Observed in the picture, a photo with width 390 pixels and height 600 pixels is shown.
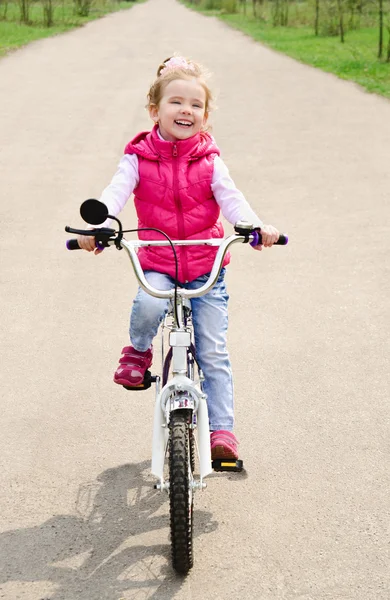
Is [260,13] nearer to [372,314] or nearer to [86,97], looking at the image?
[86,97]

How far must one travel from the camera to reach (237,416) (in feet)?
15.0

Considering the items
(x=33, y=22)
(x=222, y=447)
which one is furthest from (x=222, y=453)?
(x=33, y=22)

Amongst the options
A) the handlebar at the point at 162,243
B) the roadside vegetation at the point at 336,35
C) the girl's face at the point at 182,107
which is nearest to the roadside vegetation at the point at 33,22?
the roadside vegetation at the point at 336,35

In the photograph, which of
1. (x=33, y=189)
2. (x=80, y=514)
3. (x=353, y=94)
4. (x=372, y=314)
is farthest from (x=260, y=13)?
(x=80, y=514)

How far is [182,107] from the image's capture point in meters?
3.65

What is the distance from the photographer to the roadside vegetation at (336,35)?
62.1 ft

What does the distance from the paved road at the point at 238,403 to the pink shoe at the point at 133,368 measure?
0.45m

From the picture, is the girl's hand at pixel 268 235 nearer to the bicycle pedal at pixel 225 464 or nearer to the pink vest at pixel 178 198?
the pink vest at pixel 178 198

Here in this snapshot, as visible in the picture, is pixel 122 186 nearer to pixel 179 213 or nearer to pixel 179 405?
pixel 179 213

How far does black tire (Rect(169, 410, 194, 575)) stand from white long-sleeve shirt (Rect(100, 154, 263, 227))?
885 millimetres

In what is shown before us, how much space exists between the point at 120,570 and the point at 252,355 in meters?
2.23

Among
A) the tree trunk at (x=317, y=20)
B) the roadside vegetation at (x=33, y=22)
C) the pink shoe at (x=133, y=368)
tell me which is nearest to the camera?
the pink shoe at (x=133, y=368)

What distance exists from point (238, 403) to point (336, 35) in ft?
87.6

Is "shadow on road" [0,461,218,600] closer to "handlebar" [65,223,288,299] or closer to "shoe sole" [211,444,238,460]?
"shoe sole" [211,444,238,460]
